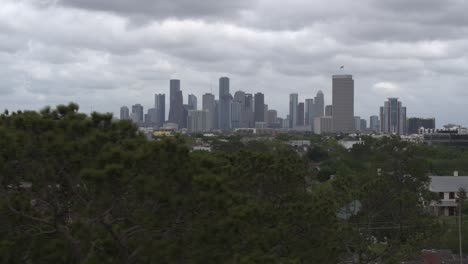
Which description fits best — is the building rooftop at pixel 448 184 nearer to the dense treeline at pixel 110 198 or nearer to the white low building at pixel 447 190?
the white low building at pixel 447 190

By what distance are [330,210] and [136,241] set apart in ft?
24.0

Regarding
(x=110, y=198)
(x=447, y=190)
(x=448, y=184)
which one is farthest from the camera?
(x=448, y=184)

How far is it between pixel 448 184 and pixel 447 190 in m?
1.13

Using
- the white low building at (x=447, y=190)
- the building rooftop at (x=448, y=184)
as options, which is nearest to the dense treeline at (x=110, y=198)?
the white low building at (x=447, y=190)

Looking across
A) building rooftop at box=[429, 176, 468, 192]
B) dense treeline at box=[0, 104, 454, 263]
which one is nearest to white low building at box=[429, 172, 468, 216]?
building rooftop at box=[429, 176, 468, 192]

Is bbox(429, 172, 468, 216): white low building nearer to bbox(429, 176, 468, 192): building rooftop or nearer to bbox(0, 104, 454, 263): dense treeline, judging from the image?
bbox(429, 176, 468, 192): building rooftop

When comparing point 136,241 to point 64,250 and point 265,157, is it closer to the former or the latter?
point 64,250

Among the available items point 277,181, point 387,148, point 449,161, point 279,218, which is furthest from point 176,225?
point 449,161

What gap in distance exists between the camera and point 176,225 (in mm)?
13203

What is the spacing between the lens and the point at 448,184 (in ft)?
216

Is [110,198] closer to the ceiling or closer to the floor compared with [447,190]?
closer to the ceiling

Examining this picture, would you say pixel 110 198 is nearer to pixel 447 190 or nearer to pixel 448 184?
pixel 447 190

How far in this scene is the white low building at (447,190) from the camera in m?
62.9

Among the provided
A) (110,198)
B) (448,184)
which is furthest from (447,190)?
(110,198)
